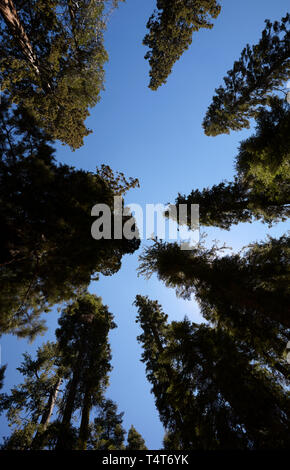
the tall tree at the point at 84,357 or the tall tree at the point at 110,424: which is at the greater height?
the tall tree at the point at 84,357

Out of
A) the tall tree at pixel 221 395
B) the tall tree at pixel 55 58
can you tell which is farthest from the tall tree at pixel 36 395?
the tall tree at pixel 55 58

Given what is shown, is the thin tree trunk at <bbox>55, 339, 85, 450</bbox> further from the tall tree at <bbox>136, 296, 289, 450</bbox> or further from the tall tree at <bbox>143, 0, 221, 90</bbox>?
the tall tree at <bbox>143, 0, 221, 90</bbox>

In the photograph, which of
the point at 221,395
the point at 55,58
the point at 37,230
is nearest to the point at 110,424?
the point at 221,395

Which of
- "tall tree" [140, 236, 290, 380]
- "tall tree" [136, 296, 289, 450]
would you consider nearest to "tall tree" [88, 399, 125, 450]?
"tall tree" [136, 296, 289, 450]

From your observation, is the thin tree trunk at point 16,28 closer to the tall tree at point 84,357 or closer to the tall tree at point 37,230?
the tall tree at point 37,230

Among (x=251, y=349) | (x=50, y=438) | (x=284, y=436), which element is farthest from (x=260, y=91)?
(x=50, y=438)

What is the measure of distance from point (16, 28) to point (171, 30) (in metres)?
7.82

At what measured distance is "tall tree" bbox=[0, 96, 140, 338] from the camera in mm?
5605

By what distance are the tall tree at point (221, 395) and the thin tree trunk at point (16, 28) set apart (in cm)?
1591

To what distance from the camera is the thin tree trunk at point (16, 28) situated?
8.65 metres

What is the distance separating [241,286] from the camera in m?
7.03

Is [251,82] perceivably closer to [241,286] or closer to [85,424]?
[241,286]

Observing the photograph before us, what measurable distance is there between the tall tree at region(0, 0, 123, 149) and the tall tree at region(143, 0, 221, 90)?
2.97 metres

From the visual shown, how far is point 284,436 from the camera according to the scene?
5.58 metres
